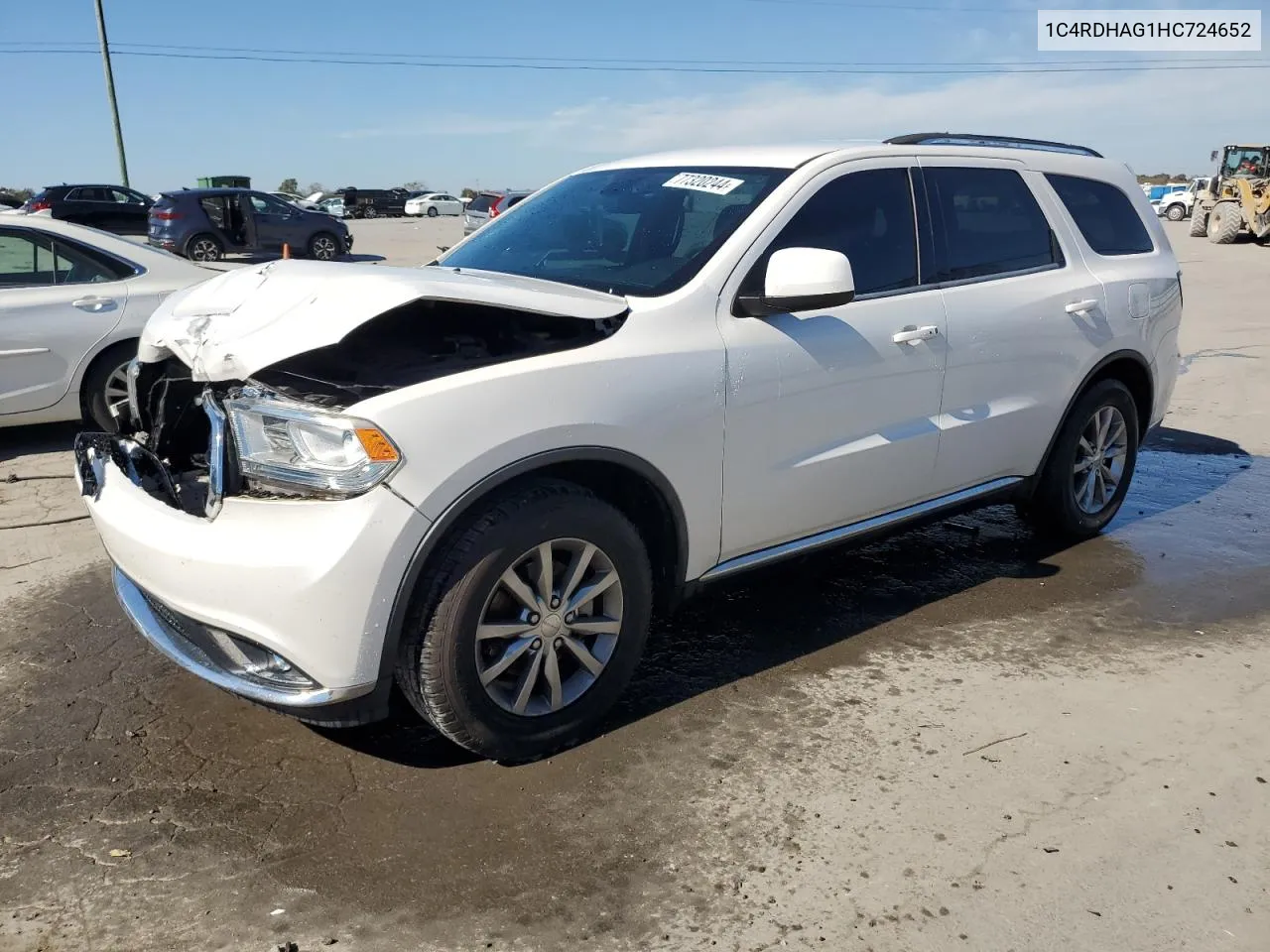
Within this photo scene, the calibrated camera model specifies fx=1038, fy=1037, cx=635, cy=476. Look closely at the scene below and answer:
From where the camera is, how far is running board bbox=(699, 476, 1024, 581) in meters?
3.53

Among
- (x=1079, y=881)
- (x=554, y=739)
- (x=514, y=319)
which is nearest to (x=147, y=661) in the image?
(x=554, y=739)

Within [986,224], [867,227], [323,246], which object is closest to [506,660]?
[867,227]

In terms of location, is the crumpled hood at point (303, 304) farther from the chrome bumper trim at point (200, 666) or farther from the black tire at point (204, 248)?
the black tire at point (204, 248)

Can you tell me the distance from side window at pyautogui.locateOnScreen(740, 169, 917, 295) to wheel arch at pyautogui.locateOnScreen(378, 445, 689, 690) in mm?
977

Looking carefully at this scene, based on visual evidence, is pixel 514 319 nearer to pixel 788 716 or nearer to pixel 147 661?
pixel 788 716

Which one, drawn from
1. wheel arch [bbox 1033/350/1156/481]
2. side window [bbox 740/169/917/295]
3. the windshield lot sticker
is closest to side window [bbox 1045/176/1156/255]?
wheel arch [bbox 1033/350/1156/481]

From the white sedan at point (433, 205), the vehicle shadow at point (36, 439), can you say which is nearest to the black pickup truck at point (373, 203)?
the white sedan at point (433, 205)

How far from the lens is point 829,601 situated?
437cm

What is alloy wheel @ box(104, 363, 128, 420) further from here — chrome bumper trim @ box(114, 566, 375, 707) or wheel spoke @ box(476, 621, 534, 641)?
wheel spoke @ box(476, 621, 534, 641)

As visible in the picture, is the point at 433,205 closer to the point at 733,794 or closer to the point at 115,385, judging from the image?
the point at 115,385

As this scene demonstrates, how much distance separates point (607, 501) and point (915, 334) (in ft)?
4.68

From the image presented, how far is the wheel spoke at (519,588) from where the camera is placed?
287 cm

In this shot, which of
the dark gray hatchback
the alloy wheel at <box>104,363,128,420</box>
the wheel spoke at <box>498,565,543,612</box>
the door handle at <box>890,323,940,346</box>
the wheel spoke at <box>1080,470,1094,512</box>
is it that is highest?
the dark gray hatchback

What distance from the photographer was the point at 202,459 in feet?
11.2
